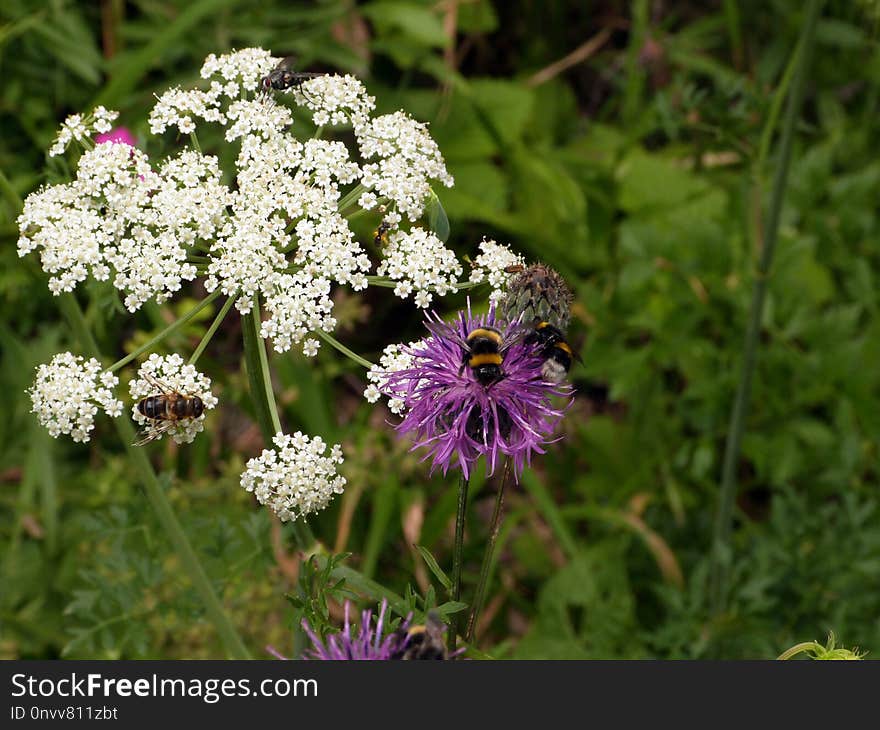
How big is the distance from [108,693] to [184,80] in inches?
162

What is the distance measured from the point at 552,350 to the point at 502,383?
166mm

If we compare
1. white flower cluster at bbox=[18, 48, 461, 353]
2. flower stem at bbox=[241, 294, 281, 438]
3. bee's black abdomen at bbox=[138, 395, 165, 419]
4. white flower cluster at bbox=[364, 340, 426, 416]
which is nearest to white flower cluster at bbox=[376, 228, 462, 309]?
white flower cluster at bbox=[18, 48, 461, 353]

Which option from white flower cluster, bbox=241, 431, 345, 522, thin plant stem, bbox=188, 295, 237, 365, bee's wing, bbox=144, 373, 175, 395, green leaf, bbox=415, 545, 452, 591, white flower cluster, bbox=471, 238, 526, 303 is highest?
white flower cluster, bbox=471, 238, 526, 303

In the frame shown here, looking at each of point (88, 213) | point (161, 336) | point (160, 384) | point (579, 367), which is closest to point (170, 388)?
point (160, 384)

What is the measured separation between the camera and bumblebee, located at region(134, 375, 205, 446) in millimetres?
2818

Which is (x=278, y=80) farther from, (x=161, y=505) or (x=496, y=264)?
(x=161, y=505)

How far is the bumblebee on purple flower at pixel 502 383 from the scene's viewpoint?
8.96ft

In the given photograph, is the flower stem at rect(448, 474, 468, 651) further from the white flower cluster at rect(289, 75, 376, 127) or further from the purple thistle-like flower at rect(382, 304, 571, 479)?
the white flower cluster at rect(289, 75, 376, 127)

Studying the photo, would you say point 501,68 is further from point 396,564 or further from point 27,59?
point 396,564

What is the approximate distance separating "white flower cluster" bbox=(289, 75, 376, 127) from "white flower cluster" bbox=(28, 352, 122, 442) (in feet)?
3.25

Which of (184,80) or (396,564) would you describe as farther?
(184,80)

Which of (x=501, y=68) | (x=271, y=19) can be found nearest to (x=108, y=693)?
(x=271, y=19)

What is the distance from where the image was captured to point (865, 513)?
4859 mm

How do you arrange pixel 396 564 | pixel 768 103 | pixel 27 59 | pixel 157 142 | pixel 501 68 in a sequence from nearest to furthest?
pixel 157 142, pixel 768 103, pixel 396 564, pixel 27 59, pixel 501 68
